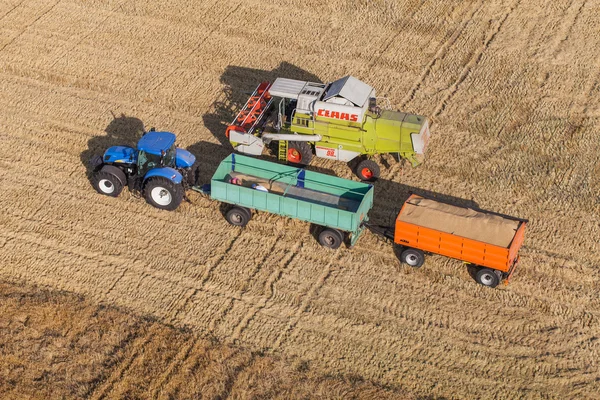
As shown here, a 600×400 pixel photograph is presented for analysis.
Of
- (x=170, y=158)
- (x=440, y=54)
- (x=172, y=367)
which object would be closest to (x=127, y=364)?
(x=172, y=367)

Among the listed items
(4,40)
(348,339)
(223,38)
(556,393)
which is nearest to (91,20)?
(4,40)

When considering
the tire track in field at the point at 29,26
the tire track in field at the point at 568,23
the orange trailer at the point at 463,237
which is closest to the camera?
the orange trailer at the point at 463,237

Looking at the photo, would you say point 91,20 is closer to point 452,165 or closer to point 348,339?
point 452,165

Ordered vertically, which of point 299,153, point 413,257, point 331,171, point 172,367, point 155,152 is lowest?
point 331,171

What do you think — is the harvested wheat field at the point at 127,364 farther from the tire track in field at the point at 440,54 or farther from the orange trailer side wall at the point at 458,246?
the tire track in field at the point at 440,54

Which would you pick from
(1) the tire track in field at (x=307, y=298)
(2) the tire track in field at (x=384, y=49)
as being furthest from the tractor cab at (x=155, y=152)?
(2) the tire track in field at (x=384, y=49)

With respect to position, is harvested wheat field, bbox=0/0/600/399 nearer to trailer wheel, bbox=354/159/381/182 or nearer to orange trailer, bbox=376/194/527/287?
trailer wheel, bbox=354/159/381/182

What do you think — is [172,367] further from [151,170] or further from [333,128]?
[333,128]
